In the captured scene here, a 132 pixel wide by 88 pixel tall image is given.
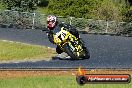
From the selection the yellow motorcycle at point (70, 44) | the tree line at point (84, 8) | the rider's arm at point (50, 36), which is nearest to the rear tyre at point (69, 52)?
the yellow motorcycle at point (70, 44)

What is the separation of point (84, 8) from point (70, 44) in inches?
1526

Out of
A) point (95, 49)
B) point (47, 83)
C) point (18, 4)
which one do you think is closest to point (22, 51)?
point (95, 49)

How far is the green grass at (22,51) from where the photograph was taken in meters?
29.4

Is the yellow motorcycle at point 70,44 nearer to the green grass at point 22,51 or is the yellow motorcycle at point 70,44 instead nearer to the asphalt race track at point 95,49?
the asphalt race track at point 95,49

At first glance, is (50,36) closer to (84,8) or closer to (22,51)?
(22,51)

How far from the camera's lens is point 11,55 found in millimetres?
30188

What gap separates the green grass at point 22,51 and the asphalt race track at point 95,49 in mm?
1649

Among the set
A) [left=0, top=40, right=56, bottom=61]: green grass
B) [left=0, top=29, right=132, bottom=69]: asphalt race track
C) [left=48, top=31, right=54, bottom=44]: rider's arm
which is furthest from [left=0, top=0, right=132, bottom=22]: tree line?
[left=48, top=31, right=54, bottom=44]: rider's arm

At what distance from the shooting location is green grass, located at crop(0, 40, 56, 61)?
2944 cm

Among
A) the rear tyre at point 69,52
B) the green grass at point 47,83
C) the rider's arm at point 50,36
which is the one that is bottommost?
the green grass at point 47,83

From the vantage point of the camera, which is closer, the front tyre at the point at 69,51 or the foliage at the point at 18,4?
the front tyre at the point at 69,51

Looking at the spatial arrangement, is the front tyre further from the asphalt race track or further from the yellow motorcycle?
the asphalt race track

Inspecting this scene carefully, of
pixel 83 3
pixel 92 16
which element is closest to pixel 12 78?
pixel 92 16

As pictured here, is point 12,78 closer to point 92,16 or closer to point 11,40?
point 11,40
